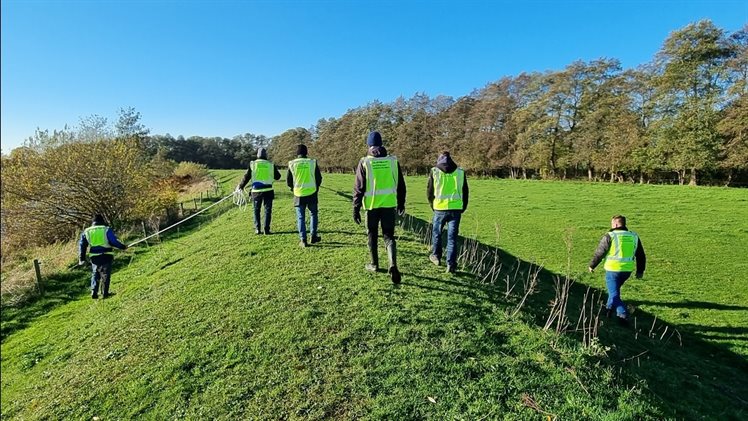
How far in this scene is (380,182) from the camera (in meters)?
7.21

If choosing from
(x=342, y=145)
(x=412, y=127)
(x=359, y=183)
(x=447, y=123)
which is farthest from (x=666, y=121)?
(x=342, y=145)

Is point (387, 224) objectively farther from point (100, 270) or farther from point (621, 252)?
point (100, 270)

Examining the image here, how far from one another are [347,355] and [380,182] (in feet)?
10.4

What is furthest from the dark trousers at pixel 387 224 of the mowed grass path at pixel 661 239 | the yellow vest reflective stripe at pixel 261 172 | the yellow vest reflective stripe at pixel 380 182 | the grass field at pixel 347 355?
the yellow vest reflective stripe at pixel 261 172

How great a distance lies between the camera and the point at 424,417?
4262mm

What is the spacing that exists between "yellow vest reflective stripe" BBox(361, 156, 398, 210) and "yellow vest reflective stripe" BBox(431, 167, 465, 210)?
1.40m

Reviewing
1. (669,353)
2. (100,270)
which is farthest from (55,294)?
(669,353)

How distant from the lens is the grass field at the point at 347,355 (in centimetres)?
457

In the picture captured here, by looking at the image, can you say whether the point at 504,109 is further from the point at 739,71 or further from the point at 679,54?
the point at 739,71

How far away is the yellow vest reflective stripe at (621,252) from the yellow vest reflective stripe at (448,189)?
3.40 m

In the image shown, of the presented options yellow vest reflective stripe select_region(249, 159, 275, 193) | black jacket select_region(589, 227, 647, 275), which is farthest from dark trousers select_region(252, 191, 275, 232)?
black jacket select_region(589, 227, 647, 275)

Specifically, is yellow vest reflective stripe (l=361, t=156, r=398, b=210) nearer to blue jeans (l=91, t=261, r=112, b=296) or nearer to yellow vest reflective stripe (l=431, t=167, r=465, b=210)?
yellow vest reflective stripe (l=431, t=167, r=465, b=210)

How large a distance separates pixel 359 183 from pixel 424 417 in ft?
13.8

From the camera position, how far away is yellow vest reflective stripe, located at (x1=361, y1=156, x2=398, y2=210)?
7.20m
